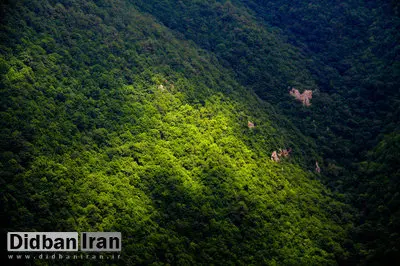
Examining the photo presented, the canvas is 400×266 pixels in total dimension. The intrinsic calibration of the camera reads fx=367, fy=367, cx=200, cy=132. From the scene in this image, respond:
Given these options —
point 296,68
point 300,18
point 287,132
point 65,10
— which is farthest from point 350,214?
point 65,10

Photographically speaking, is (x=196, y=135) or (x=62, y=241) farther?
(x=196, y=135)

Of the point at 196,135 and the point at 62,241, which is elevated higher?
the point at 196,135

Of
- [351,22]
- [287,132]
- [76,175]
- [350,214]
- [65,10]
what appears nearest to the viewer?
[76,175]

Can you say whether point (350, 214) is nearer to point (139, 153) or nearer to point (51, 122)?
point (139, 153)

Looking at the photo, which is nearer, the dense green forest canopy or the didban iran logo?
the didban iran logo

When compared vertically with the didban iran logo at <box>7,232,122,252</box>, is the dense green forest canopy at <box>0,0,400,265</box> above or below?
above
